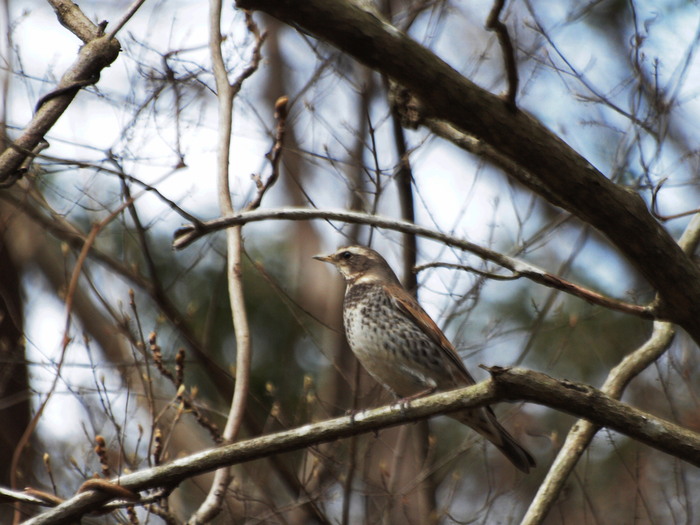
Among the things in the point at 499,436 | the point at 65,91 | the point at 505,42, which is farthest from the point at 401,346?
the point at 505,42

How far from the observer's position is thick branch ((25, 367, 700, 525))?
11.2 ft

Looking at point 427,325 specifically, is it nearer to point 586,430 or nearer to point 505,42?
point 586,430

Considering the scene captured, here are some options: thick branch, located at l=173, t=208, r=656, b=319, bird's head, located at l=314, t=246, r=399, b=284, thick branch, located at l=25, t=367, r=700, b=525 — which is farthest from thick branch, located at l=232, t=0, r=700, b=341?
bird's head, located at l=314, t=246, r=399, b=284

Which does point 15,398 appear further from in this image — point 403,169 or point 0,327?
point 403,169

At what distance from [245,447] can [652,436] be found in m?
1.73

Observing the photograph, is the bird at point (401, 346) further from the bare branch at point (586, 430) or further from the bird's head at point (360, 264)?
the bare branch at point (586, 430)

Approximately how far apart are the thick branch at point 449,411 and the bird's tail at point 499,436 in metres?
1.95

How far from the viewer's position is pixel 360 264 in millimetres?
6840

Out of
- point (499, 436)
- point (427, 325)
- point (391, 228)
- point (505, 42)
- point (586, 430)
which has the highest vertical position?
point (427, 325)

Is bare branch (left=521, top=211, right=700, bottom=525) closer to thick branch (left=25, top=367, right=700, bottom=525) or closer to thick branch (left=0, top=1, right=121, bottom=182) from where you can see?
thick branch (left=25, top=367, right=700, bottom=525)

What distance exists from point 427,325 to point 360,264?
97 cm

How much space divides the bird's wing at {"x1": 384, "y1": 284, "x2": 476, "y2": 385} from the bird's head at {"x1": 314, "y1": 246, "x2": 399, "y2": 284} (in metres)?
0.36

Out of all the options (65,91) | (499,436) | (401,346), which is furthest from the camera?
(401,346)

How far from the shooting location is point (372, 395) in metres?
6.88
